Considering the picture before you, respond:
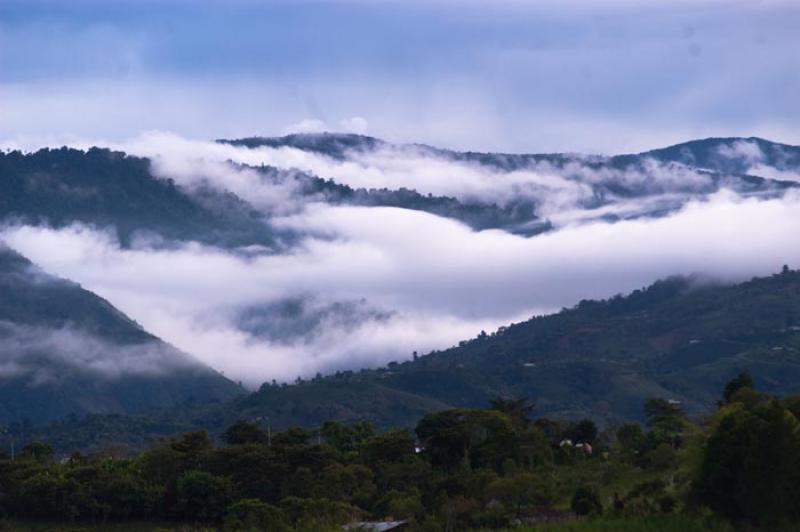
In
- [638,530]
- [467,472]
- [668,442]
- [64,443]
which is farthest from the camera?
[64,443]

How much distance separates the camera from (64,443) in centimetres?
15788

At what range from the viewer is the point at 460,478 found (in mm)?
69438

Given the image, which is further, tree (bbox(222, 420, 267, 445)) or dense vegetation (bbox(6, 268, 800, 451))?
dense vegetation (bbox(6, 268, 800, 451))

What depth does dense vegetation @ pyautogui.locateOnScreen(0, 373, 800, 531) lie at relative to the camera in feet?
178

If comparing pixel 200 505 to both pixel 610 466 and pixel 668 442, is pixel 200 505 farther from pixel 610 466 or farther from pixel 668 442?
pixel 668 442

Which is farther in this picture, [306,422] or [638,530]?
[306,422]

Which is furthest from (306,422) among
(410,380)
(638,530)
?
(638,530)

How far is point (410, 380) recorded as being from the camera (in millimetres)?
183375

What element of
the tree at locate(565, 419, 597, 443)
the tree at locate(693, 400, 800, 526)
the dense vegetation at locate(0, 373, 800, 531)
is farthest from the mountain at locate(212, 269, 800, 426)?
the tree at locate(693, 400, 800, 526)

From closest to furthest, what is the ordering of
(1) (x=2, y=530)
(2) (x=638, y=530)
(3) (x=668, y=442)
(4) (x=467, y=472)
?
(2) (x=638, y=530) → (1) (x=2, y=530) → (4) (x=467, y=472) → (3) (x=668, y=442)

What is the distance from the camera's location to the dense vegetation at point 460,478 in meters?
54.3

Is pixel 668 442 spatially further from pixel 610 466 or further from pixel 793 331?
pixel 793 331

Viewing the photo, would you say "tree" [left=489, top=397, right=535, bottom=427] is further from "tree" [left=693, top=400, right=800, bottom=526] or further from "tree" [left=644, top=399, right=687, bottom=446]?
"tree" [left=693, top=400, right=800, bottom=526]

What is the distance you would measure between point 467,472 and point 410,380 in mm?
110724
